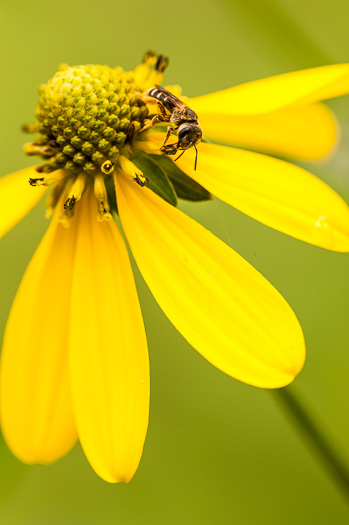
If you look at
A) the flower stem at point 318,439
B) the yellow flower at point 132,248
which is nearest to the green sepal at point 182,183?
the yellow flower at point 132,248

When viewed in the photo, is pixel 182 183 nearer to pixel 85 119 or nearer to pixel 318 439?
pixel 85 119

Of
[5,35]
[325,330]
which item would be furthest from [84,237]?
[5,35]

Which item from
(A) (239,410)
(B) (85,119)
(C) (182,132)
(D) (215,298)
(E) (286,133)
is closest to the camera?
(D) (215,298)

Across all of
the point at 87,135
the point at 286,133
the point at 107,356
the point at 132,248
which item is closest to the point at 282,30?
the point at 286,133

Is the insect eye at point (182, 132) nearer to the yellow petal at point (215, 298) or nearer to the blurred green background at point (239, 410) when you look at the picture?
the yellow petal at point (215, 298)

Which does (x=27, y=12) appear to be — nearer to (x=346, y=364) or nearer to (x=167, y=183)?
(x=167, y=183)

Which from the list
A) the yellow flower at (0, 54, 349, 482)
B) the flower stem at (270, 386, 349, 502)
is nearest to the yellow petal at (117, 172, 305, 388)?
the yellow flower at (0, 54, 349, 482)

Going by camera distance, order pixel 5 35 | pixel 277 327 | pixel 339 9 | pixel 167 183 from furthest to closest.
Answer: pixel 5 35 < pixel 339 9 < pixel 167 183 < pixel 277 327
